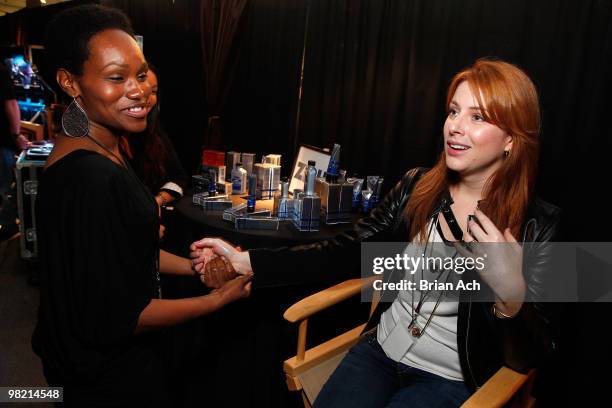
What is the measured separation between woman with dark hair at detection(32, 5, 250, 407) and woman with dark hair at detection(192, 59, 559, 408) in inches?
29.7

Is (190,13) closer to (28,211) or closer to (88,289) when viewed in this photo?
(28,211)

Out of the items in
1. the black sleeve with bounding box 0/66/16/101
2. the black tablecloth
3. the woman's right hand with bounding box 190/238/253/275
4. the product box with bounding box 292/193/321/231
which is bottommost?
the black tablecloth

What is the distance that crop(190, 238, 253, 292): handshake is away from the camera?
1.76 meters

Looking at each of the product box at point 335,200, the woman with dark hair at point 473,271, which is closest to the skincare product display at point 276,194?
the product box at point 335,200

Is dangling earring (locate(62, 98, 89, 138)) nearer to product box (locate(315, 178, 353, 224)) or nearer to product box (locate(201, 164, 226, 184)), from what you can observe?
product box (locate(315, 178, 353, 224))

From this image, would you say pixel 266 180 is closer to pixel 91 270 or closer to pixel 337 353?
pixel 337 353

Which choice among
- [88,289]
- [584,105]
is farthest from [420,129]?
[88,289]

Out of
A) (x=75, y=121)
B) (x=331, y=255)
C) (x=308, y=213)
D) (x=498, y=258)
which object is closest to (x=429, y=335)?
(x=498, y=258)

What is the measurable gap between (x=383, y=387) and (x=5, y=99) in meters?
4.63

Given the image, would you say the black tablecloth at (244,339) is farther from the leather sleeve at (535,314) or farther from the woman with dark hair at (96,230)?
the leather sleeve at (535,314)

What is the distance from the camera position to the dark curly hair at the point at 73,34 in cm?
114

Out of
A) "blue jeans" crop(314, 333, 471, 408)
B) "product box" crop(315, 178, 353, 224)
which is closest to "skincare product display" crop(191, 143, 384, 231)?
"product box" crop(315, 178, 353, 224)

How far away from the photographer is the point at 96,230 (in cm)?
108

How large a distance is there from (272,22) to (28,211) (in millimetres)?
2931
